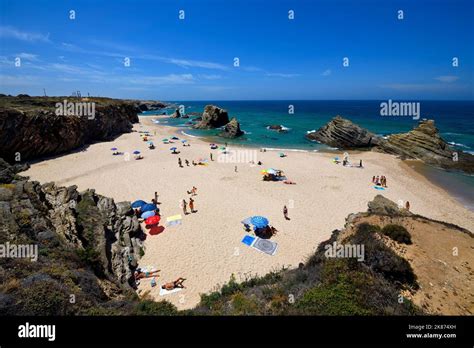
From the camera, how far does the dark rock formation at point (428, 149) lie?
32.4 m

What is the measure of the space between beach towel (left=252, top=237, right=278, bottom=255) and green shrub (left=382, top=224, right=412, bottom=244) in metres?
5.92

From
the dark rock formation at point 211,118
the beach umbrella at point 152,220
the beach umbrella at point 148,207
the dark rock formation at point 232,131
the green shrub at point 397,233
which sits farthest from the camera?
the dark rock formation at point 211,118

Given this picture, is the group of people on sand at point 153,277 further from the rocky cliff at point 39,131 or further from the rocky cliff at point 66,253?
the rocky cliff at point 39,131

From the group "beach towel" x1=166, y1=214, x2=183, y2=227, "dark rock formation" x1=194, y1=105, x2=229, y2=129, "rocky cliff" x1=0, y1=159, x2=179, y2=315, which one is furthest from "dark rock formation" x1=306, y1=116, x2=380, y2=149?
"rocky cliff" x1=0, y1=159, x2=179, y2=315

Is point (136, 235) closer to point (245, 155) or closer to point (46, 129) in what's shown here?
point (245, 155)

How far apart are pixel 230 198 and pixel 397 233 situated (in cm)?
1293

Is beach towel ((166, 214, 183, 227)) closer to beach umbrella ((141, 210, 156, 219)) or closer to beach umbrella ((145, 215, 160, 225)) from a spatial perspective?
beach umbrella ((145, 215, 160, 225))

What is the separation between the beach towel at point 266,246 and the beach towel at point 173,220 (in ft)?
18.7

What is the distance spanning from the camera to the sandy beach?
12.7m

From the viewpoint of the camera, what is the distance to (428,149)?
35.4 meters

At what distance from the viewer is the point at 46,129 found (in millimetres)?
31797

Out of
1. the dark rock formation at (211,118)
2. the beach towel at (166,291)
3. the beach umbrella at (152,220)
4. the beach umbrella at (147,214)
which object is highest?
the dark rock formation at (211,118)

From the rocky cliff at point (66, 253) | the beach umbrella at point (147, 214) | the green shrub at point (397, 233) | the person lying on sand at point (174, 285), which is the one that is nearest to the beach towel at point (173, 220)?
the beach umbrella at point (147, 214)

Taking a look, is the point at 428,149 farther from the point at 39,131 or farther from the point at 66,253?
the point at 39,131
